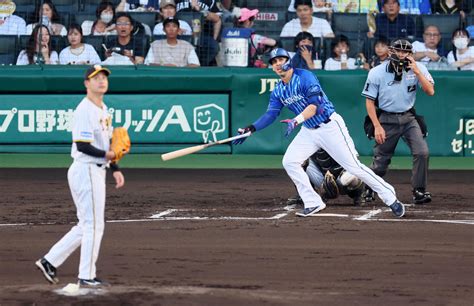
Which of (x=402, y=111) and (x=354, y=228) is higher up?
(x=402, y=111)

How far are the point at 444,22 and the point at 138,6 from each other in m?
5.30

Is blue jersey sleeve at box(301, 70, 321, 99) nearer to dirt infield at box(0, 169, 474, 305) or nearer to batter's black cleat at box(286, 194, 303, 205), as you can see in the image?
dirt infield at box(0, 169, 474, 305)

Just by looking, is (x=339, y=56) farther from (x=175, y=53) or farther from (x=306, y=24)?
(x=175, y=53)

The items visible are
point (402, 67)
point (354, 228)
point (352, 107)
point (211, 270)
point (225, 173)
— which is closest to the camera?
point (211, 270)

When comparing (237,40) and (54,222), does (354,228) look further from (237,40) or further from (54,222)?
(237,40)

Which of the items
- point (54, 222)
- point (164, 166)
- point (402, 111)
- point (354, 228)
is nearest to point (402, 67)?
point (402, 111)

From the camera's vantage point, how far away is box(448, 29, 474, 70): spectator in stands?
62.9 ft

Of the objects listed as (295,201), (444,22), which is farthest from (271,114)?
(444,22)

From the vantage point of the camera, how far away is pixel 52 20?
19.6 metres

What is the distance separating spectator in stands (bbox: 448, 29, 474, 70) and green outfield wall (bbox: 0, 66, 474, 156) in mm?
569

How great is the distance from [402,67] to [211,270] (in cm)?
498

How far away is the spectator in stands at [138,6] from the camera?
20.0 m

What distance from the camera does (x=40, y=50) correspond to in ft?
63.4

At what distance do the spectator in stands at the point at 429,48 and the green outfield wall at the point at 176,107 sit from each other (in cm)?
58
